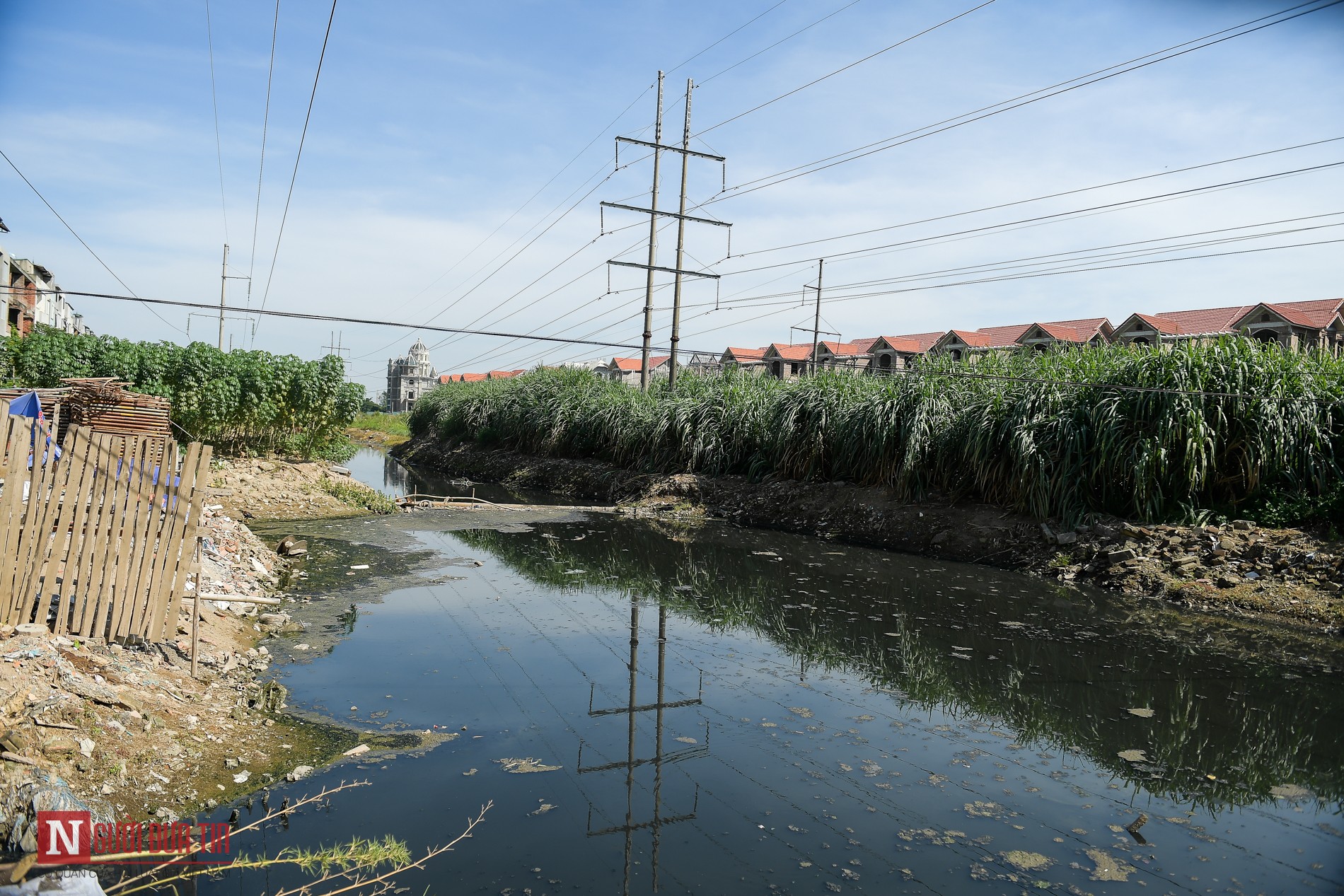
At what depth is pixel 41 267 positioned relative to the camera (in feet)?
182

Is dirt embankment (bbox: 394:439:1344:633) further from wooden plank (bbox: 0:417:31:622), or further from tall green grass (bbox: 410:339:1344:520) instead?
wooden plank (bbox: 0:417:31:622)

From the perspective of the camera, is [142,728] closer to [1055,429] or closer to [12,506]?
[12,506]

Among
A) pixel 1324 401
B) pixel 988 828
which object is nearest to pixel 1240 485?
pixel 1324 401

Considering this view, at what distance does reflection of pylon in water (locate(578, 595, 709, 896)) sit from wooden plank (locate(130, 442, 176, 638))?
125 inches

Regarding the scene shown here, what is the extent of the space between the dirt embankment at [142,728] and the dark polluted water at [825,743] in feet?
1.20

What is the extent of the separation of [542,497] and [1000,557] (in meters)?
14.7

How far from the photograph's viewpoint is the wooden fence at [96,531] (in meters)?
5.40

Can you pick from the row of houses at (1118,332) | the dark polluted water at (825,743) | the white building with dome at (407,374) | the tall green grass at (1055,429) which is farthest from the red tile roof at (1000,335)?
the white building with dome at (407,374)

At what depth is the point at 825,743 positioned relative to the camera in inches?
235

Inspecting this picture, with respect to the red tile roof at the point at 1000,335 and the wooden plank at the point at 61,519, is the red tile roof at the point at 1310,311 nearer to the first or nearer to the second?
the red tile roof at the point at 1000,335

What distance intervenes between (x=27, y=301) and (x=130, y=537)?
59.0m

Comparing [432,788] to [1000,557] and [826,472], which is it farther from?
[826,472]

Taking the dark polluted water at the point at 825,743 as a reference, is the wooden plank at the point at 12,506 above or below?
above

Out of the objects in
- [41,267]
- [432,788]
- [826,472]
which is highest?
[41,267]
